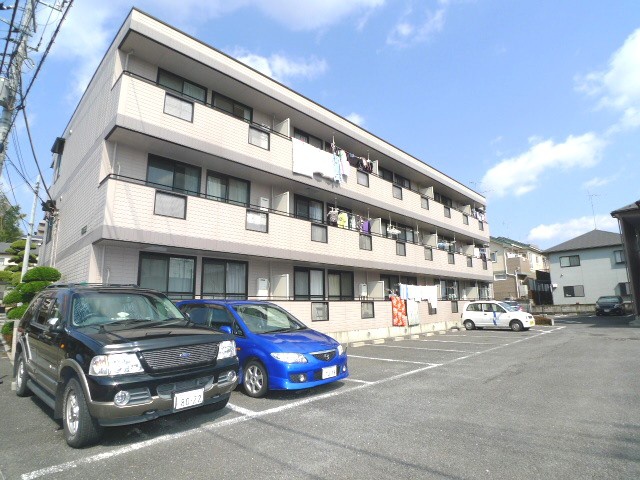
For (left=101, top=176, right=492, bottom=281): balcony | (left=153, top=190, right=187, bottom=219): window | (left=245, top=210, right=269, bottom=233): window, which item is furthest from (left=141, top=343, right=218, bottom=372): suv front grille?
(left=245, top=210, right=269, bottom=233): window

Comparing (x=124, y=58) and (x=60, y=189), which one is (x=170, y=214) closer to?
(x=124, y=58)

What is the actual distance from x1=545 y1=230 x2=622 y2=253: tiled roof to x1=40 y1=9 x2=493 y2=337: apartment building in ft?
92.3

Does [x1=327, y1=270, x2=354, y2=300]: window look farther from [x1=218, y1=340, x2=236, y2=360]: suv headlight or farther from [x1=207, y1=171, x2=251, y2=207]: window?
[x1=218, y1=340, x2=236, y2=360]: suv headlight

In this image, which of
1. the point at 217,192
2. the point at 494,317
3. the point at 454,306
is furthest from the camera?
the point at 454,306

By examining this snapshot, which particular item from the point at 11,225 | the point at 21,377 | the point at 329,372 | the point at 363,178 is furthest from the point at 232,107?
the point at 11,225

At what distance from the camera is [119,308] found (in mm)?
5227

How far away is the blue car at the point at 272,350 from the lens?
5.78m

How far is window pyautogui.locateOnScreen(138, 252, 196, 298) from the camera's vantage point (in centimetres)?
1001

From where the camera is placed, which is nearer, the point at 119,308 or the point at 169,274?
the point at 119,308

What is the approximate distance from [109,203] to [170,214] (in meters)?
1.43

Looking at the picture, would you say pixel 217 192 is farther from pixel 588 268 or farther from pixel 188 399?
pixel 588 268

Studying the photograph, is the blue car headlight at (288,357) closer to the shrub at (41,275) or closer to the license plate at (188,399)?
the license plate at (188,399)

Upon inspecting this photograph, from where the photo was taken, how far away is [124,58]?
415 inches

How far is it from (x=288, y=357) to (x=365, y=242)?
33.4 feet
